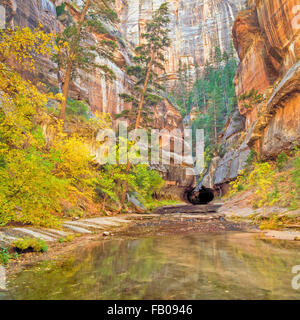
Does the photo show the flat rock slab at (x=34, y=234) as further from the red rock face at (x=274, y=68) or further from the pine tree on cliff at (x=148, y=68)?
the red rock face at (x=274, y=68)

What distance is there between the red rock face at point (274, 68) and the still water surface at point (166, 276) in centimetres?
1849

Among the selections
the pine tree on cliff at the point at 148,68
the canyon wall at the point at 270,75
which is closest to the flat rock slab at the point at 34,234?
the canyon wall at the point at 270,75

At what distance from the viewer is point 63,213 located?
12.0 metres

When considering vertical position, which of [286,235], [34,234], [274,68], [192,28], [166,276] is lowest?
[286,235]

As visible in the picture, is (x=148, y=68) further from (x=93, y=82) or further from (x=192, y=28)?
(x=192, y=28)

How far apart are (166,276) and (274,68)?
1395 inches

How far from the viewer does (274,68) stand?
1175 inches

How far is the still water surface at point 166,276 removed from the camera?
110 inches

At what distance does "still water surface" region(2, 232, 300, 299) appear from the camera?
110 inches

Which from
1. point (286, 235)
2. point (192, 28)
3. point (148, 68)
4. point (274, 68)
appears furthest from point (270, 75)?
point (192, 28)

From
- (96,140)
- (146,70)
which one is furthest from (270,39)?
(96,140)
